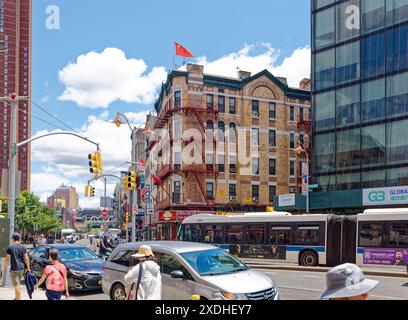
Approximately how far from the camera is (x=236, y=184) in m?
52.7

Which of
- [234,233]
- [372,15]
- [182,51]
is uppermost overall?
[372,15]

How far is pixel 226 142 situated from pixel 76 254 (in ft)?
119

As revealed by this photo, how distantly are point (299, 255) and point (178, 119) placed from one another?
1128 inches

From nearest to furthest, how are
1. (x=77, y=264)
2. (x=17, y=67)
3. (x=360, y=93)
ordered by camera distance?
(x=77, y=264)
(x=360, y=93)
(x=17, y=67)

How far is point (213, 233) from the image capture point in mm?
28391

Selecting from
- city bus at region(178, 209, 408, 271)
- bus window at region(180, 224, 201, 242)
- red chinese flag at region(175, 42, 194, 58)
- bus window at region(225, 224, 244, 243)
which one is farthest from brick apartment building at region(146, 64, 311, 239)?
bus window at region(225, 224, 244, 243)

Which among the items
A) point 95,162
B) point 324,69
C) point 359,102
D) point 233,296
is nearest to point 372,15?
point 324,69

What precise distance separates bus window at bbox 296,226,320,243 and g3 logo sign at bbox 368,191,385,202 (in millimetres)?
16463

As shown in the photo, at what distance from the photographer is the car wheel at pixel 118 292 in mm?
11531

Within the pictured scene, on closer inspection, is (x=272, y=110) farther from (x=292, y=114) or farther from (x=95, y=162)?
(x=95, y=162)

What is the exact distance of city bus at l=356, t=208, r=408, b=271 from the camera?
21.6m

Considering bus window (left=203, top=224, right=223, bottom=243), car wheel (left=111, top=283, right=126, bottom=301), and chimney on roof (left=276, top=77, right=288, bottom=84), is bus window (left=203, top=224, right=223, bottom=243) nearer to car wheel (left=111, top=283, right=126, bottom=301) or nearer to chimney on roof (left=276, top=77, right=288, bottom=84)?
car wheel (left=111, top=283, right=126, bottom=301)

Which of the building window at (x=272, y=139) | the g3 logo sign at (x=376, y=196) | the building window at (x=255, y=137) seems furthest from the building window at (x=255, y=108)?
the g3 logo sign at (x=376, y=196)

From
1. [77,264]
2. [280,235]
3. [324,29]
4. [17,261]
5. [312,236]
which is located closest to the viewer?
[17,261]
